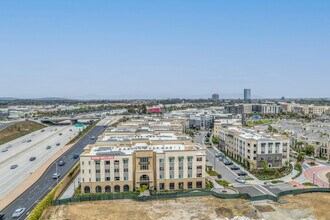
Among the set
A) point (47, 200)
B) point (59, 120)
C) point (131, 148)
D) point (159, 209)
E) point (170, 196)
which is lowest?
point (159, 209)

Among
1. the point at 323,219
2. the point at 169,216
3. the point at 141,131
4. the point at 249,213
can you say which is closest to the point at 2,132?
the point at 141,131

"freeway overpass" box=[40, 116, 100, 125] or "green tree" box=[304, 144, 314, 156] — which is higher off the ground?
"freeway overpass" box=[40, 116, 100, 125]

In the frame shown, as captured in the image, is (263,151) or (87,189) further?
(263,151)

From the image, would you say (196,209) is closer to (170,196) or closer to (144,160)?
(170,196)

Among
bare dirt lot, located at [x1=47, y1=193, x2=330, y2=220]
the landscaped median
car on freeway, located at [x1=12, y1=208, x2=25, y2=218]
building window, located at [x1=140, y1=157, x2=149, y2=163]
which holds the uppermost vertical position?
building window, located at [x1=140, y1=157, x2=149, y2=163]

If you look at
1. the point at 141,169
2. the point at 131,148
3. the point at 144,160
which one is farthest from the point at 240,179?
the point at 131,148

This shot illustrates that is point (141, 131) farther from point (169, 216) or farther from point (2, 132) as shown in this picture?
point (2, 132)

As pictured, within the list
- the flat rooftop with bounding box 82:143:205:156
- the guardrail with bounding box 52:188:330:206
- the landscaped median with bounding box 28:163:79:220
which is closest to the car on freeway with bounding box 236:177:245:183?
the guardrail with bounding box 52:188:330:206

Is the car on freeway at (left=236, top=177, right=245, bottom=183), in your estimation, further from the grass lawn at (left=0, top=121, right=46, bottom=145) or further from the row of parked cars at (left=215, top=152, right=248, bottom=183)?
the grass lawn at (left=0, top=121, right=46, bottom=145)
